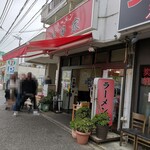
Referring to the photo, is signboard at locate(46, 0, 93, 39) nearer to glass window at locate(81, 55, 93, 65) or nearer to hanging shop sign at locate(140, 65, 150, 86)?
glass window at locate(81, 55, 93, 65)

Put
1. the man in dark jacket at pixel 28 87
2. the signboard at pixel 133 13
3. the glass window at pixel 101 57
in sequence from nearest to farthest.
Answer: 1. the signboard at pixel 133 13
2. the glass window at pixel 101 57
3. the man in dark jacket at pixel 28 87

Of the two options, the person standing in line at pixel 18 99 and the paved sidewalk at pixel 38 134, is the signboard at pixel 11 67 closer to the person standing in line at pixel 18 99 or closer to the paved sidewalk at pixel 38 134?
the person standing in line at pixel 18 99

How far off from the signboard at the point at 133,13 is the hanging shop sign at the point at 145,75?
4.81 ft

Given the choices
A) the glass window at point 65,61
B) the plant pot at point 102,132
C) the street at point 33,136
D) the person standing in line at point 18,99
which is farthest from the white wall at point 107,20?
the person standing in line at point 18,99

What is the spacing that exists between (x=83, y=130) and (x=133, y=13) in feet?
11.3

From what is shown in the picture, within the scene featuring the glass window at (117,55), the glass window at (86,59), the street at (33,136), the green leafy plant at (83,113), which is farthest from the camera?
the glass window at (86,59)

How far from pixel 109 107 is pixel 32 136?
2.60 meters

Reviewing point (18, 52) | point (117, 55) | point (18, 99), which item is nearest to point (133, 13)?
point (117, 55)

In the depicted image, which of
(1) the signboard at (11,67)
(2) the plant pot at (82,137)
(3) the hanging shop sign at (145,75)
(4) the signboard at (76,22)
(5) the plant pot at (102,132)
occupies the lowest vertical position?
(2) the plant pot at (82,137)

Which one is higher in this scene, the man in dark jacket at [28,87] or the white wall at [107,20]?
the white wall at [107,20]

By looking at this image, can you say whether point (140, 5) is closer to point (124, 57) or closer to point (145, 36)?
point (145, 36)

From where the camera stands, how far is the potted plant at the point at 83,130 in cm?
607

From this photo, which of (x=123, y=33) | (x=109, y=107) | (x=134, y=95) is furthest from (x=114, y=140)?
(x=123, y=33)

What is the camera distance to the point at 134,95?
651 cm
